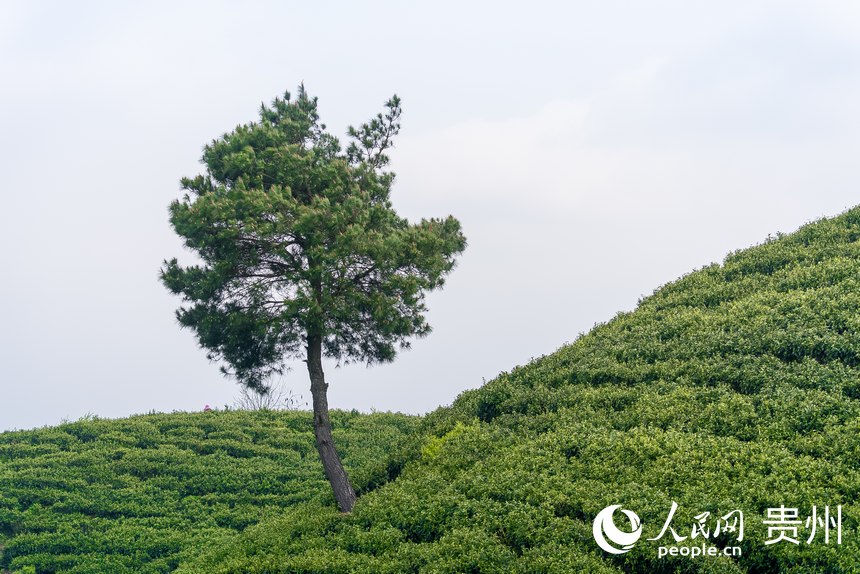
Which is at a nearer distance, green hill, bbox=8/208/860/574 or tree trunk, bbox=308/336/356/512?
green hill, bbox=8/208/860/574

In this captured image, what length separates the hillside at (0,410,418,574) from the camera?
1656 cm

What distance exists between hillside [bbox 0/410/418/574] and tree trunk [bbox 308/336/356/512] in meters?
0.85

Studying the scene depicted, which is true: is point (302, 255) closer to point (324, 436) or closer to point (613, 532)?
point (324, 436)

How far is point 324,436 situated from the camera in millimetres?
13875

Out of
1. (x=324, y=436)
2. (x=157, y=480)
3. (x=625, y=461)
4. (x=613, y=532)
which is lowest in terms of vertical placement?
(x=613, y=532)

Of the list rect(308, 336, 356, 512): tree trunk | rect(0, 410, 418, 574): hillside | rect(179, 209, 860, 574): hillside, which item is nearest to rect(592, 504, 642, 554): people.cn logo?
rect(179, 209, 860, 574): hillside

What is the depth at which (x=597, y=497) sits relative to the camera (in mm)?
10164

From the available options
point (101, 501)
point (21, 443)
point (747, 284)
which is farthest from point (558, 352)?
point (21, 443)

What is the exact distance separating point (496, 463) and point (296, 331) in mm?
4837

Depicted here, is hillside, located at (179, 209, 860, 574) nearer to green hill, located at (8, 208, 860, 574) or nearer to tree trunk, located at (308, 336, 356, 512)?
green hill, located at (8, 208, 860, 574)

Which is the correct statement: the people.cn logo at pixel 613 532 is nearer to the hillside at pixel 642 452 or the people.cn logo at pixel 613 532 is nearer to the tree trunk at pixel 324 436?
the hillside at pixel 642 452

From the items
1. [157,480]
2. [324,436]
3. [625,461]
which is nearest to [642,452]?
[625,461]

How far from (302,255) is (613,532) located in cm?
757

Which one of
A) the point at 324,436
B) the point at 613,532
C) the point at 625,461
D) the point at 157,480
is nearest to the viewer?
the point at 613,532
